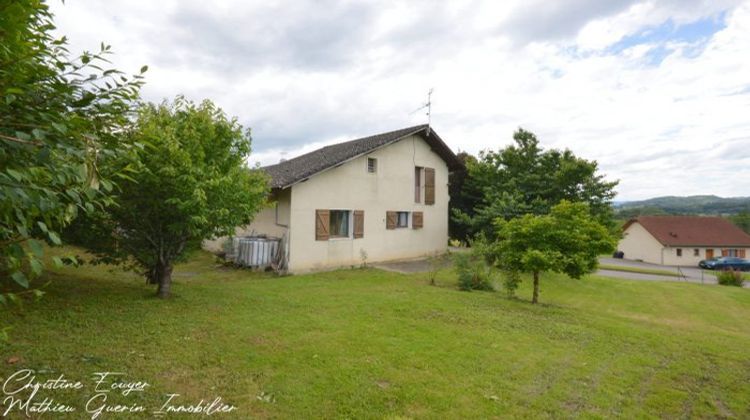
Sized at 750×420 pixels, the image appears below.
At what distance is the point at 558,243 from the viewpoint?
9.46 meters

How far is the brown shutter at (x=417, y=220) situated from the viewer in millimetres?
17359

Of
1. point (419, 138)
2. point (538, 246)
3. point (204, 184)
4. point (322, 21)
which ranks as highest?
point (322, 21)

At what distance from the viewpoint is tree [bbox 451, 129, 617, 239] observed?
17922mm

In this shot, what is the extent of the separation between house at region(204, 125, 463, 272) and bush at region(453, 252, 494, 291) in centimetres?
472

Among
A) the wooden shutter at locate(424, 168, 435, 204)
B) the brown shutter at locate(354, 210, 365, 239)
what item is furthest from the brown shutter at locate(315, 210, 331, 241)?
the wooden shutter at locate(424, 168, 435, 204)

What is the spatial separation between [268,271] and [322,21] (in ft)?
27.6

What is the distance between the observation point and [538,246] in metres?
9.50

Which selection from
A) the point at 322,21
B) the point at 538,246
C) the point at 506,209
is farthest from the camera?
the point at 506,209

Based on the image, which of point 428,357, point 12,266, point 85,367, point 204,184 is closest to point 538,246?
point 428,357

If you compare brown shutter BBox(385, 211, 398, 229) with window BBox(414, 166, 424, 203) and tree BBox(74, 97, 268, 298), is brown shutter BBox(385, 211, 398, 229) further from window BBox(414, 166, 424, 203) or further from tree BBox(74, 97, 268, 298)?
tree BBox(74, 97, 268, 298)

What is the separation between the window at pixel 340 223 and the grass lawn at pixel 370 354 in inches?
221

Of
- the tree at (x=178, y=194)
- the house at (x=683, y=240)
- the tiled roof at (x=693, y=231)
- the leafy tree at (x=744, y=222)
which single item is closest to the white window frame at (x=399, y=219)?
the tree at (x=178, y=194)

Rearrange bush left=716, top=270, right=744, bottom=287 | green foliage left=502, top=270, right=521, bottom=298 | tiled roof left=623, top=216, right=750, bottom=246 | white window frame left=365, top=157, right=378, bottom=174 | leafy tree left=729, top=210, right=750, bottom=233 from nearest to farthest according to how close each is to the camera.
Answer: green foliage left=502, top=270, right=521, bottom=298, white window frame left=365, top=157, right=378, bottom=174, bush left=716, top=270, right=744, bottom=287, tiled roof left=623, top=216, right=750, bottom=246, leafy tree left=729, top=210, right=750, bottom=233

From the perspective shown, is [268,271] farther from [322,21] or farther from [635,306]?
[635,306]
